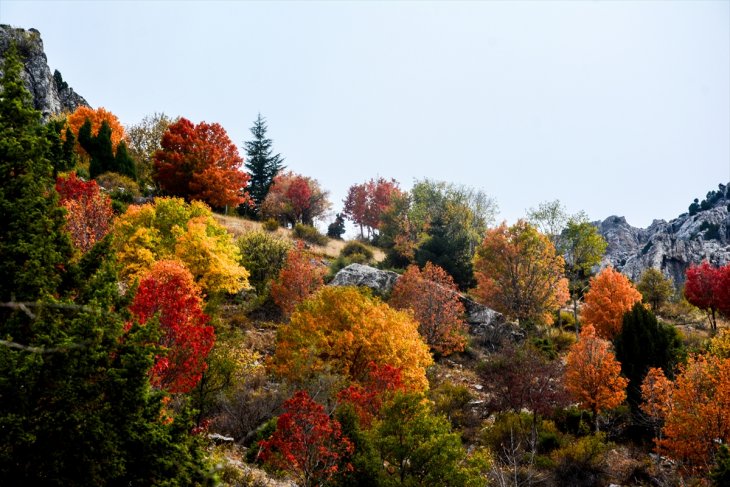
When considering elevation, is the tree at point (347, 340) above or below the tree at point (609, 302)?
below

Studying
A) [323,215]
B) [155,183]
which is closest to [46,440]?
[155,183]

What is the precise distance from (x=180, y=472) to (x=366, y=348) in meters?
11.1

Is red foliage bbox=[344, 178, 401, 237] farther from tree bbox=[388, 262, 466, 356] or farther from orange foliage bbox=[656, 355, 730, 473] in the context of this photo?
orange foliage bbox=[656, 355, 730, 473]

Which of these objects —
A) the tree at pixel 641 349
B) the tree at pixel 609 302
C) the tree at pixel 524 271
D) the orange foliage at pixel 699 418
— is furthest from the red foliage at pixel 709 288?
the orange foliage at pixel 699 418

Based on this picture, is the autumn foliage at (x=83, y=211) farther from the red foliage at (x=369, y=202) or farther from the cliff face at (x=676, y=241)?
the cliff face at (x=676, y=241)

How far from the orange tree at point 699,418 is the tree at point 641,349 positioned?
6.65m

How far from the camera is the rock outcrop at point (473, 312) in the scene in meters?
35.9

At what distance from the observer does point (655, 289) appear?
51188 mm

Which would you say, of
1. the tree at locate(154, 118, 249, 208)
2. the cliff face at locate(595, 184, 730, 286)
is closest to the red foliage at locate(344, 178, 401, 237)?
the tree at locate(154, 118, 249, 208)

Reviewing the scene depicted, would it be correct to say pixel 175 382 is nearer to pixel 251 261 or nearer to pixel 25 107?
pixel 25 107

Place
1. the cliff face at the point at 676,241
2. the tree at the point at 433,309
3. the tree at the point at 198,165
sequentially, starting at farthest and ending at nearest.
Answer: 1. the cliff face at the point at 676,241
2. the tree at the point at 198,165
3. the tree at the point at 433,309

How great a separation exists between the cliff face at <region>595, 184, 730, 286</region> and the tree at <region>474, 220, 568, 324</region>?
4073cm

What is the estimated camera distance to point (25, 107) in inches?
441

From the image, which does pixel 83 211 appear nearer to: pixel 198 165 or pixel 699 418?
pixel 198 165
